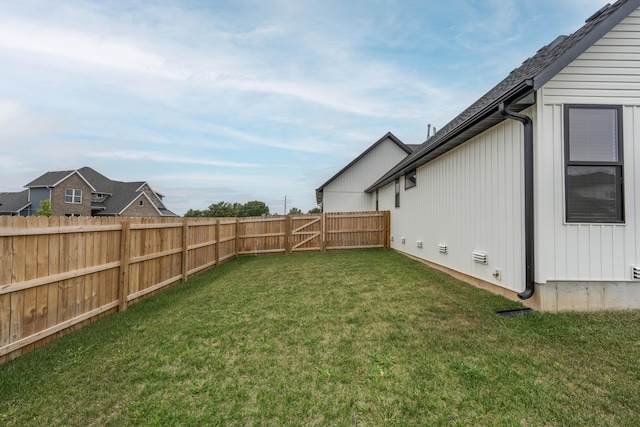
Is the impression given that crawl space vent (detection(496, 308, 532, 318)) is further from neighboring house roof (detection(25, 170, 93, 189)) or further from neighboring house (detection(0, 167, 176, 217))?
neighboring house roof (detection(25, 170, 93, 189))

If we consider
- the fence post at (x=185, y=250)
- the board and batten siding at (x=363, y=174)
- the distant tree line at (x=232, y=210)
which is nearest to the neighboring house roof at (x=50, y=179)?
the distant tree line at (x=232, y=210)

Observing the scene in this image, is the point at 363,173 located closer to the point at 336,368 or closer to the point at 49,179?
the point at 336,368

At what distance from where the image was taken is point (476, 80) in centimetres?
1423

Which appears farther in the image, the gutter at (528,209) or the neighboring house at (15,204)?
the neighboring house at (15,204)

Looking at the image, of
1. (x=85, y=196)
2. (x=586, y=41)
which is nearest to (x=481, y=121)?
(x=586, y=41)

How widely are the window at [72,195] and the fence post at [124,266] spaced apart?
99.4ft

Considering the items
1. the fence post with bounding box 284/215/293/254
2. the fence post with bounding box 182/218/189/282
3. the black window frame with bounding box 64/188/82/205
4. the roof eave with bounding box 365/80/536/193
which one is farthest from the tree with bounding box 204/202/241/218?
the roof eave with bounding box 365/80/536/193

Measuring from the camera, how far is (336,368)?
2.73 meters

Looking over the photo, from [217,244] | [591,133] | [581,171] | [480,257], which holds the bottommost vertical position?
[217,244]

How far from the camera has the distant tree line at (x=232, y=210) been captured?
5028 cm

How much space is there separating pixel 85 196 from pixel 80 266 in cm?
3158

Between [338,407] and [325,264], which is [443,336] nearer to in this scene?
[338,407]

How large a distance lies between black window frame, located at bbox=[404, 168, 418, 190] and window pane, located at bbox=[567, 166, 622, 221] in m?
5.37

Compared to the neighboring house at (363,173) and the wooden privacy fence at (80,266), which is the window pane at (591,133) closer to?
the wooden privacy fence at (80,266)
